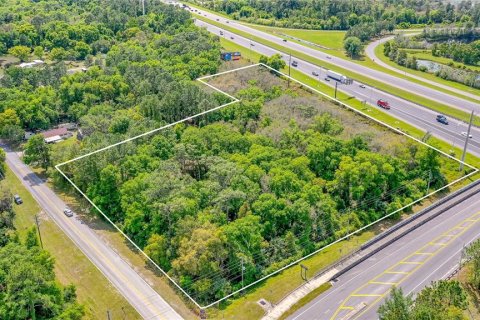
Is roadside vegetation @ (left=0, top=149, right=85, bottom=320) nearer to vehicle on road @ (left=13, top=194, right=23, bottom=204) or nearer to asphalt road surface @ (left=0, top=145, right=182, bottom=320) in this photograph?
asphalt road surface @ (left=0, top=145, right=182, bottom=320)

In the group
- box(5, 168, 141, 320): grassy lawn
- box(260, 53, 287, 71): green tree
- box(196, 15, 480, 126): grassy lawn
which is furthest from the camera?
box(260, 53, 287, 71): green tree

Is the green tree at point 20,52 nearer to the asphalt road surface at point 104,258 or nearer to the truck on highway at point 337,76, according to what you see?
the asphalt road surface at point 104,258

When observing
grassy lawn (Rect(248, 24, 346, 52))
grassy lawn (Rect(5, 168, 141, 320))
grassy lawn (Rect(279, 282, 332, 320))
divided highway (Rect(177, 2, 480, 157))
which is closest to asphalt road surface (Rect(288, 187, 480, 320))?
grassy lawn (Rect(279, 282, 332, 320))

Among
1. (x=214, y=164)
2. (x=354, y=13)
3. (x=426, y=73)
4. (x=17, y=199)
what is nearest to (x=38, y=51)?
(x=17, y=199)

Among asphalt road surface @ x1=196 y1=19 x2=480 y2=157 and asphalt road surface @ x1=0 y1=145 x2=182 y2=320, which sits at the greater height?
asphalt road surface @ x1=196 y1=19 x2=480 y2=157

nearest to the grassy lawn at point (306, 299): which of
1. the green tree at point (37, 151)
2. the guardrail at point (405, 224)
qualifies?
the guardrail at point (405, 224)

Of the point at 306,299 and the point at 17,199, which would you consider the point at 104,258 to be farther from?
the point at 306,299
